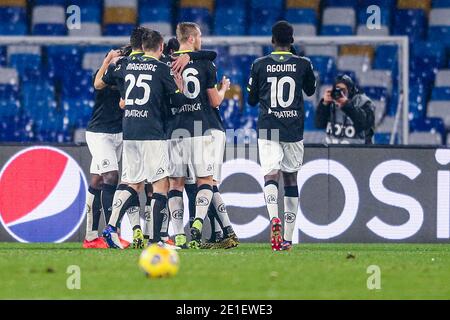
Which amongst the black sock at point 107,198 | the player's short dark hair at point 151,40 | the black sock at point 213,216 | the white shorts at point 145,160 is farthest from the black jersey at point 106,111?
the black sock at point 213,216

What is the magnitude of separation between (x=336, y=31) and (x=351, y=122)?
17.2ft

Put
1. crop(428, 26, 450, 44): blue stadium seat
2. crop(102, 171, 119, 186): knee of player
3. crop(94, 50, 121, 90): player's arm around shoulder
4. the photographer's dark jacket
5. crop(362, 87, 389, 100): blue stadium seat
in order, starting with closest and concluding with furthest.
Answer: crop(94, 50, 121, 90): player's arm around shoulder, crop(102, 171, 119, 186): knee of player, the photographer's dark jacket, crop(362, 87, 389, 100): blue stadium seat, crop(428, 26, 450, 44): blue stadium seat

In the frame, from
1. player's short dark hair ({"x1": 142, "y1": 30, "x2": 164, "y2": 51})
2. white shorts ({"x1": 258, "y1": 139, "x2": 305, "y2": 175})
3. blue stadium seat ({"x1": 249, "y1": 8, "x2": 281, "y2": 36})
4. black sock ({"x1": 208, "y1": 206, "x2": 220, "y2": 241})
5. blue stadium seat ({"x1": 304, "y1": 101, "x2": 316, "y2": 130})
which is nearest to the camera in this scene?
player's short dark hair ({"x1": 142, "y1": 30, "x2": 164, "y2": 51})

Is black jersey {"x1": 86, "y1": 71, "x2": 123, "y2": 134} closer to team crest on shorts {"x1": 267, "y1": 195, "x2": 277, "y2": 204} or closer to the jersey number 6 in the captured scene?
the jersey number 6

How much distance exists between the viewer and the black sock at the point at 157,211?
10680mm

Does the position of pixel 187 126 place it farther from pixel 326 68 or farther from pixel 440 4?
pixel 440 4

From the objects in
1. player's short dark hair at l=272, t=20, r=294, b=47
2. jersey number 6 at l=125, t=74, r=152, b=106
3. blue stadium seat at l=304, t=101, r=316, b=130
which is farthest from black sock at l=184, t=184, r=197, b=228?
blue stadium seat at l=304, t=101, r=316, b=130

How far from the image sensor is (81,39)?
598 inches

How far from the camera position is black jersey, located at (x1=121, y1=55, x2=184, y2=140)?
1069 cm

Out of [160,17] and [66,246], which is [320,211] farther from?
[160,17]

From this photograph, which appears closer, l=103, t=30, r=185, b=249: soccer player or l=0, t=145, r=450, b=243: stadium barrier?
l=103, t=30, r=185, b=249: soccer player

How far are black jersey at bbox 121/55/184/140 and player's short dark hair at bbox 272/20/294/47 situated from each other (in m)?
0.96
